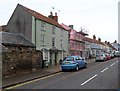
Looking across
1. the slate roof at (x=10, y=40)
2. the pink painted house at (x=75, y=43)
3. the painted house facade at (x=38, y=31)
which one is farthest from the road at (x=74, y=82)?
the pink painted house at (x=75, y=43)

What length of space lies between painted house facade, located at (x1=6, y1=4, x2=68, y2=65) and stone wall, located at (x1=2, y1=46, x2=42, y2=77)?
5885mm

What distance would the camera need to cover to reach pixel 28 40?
32.3m

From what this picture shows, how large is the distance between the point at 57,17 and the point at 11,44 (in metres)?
25.1

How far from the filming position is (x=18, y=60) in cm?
2298

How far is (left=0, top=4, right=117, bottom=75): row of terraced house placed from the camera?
74.0 feet

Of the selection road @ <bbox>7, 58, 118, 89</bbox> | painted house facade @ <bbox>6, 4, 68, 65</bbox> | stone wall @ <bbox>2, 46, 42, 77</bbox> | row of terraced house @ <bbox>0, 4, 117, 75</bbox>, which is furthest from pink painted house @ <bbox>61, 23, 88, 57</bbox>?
road @ <bbox>7, 58, 118, 89</bbox>

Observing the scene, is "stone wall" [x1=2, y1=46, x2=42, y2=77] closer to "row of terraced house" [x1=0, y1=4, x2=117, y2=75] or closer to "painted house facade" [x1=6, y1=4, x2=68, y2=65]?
"row of terraced house" [x1=0, y1=4, x2=117, y2=75]

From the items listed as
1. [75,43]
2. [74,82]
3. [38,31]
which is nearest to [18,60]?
[74,82]

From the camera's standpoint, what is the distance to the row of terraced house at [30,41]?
888 inches

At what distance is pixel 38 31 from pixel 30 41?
2968 mm

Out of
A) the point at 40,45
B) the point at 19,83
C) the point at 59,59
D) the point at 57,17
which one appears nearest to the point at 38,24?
the point at 40,45

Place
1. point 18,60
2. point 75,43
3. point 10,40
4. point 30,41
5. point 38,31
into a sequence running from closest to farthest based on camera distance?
1. point 18,60
2. point 10,40
3. point 30,41
4. point 38,31
5. point 75,43

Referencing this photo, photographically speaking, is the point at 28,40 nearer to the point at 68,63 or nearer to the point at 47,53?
the point at 47,53

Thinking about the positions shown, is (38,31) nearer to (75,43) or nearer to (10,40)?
(10,40)
